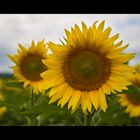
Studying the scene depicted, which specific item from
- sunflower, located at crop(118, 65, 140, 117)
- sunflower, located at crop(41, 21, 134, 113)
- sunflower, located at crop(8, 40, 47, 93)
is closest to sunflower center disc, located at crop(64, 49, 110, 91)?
sunflower, located at crop(41, 21, 134, 113)

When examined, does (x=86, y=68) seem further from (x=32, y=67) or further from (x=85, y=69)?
(x=32, y=67)

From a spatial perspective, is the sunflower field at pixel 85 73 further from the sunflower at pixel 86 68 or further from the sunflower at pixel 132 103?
the sunflower at pixel 132 103

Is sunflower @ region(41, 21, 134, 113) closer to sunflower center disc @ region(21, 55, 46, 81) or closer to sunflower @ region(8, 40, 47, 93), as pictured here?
sunflower @ region(8, 40, 47, 93)

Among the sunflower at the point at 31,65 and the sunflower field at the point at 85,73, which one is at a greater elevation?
the sunflower at the point at 31,65

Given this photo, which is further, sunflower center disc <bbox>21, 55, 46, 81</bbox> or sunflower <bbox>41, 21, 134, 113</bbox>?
sunflower center disc <bbox>21, 55, 46, 81</bbox>

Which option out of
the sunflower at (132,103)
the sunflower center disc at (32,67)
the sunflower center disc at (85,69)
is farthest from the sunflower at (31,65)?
the sunflower center disc at (85,69)

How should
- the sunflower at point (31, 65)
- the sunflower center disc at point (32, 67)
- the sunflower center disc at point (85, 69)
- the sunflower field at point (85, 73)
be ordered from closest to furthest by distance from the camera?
the sunflower field at point (85, 73) < the sunflower center disc at point (85, 69) < the sunflower at point (31, 65) < the sunflower center disc at point (32, 67)

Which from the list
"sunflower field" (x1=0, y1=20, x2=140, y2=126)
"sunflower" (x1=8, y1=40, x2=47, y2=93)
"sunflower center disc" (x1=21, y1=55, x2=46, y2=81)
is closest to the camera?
"sunflower field" (x1=0, y1=20, x2=140, y2=126)
